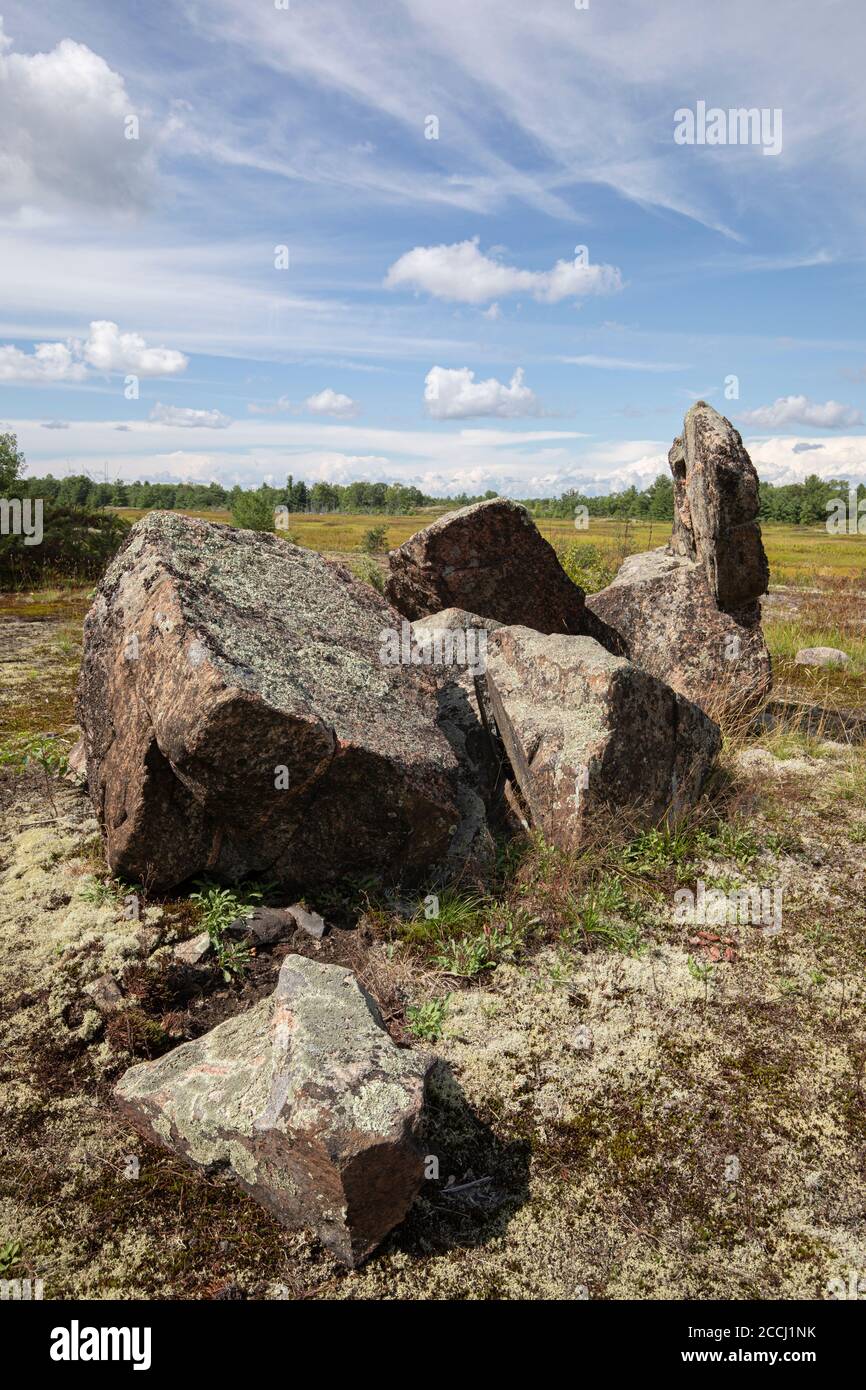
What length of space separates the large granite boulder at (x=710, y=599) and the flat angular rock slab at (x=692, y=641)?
13mm

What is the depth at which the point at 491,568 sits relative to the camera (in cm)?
1023

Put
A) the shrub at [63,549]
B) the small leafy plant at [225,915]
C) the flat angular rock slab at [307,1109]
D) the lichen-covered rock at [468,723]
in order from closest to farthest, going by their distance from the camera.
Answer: the flat angular rock slab at [307,1109] → the small leafy plant at [225,915] → the lichen-covered rock at [468,723] → the shrub at [63,549]

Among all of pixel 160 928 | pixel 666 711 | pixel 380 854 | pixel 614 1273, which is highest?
pixel 666 711

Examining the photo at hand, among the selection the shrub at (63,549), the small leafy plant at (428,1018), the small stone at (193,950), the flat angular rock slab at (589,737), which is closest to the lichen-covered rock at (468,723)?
the flat angular rock slab at (589,737)

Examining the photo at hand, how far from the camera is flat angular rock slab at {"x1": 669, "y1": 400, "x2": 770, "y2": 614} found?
10.2m

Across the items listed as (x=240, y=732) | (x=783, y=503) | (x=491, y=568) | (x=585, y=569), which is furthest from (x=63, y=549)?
(x=783, y=503)

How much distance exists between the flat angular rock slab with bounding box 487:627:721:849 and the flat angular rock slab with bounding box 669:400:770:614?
357 centimetres

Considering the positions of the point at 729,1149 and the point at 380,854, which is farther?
the point at 380,854

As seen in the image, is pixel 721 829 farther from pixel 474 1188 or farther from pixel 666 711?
pixel 474 1188

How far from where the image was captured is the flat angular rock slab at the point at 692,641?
34.2 feet

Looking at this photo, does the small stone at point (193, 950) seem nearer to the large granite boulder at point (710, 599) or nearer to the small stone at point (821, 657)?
the large granite boulder at point (710, 599)
